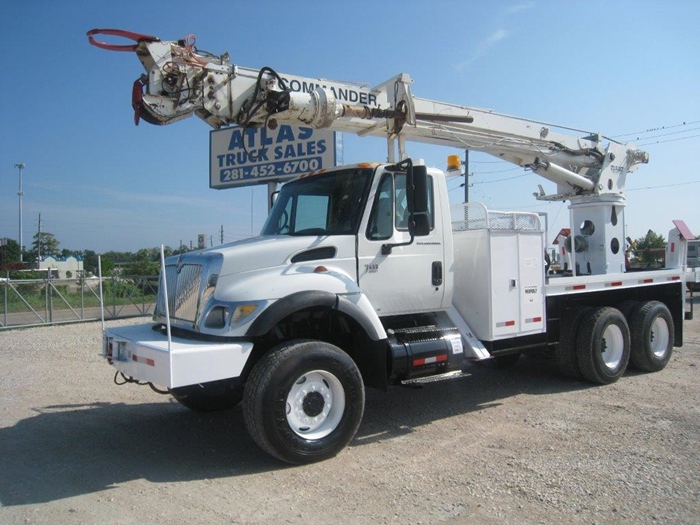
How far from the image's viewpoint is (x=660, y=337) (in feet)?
29.8

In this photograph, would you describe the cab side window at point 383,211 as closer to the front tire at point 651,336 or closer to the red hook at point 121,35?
the red hook at point 121,35

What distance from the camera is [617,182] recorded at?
398 inches

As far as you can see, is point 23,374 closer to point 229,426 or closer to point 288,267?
point 229,426

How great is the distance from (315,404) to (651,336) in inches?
244

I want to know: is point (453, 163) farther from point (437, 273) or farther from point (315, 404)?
point (315, 404)

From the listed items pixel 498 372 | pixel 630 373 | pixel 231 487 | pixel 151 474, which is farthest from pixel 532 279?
pixel 151 474

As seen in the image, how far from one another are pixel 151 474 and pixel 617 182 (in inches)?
348

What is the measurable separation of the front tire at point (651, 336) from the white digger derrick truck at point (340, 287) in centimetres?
41

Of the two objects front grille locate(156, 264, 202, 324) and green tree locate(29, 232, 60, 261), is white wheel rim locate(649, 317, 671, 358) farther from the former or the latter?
green tree locate(29, 232, 60, 261)

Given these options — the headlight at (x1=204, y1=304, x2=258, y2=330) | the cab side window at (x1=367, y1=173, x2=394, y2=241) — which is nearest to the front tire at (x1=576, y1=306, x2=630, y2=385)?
the cab side window at (x1=367, y1=173, x2=394, y2=241)

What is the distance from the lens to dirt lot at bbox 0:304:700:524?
409cm

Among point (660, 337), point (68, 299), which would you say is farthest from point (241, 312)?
point (68, 299)

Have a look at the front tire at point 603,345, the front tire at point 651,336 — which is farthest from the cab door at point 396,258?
the front tire at point 651,336

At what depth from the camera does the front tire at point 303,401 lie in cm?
475
